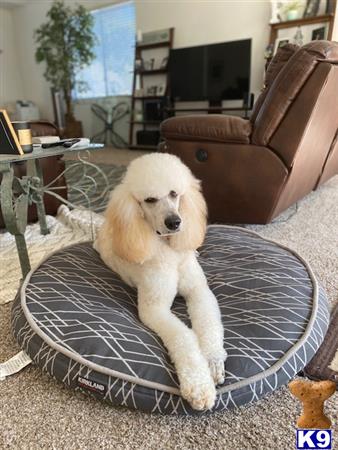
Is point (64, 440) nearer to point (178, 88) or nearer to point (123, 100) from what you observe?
point (178, 88)

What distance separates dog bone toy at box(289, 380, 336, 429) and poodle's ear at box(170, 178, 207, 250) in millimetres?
493

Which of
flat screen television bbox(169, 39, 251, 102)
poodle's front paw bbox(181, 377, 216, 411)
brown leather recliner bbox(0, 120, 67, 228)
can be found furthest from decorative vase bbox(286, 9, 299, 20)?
poodle's front paw bbox(181, 377, 216, 411)

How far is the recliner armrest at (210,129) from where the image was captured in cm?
176

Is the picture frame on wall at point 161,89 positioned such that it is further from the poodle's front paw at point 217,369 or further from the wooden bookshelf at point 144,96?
the poodle's front paw at point 217,369

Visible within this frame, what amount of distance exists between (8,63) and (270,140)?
291 inches

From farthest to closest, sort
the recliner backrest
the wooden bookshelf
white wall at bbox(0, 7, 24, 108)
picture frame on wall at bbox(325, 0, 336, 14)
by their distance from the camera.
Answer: white wall at bbox(0, 7, 24, 108) → the wooden bookshelf → picture frame on wall at bbox(325, 0, 336, 14) → the recliner backrest

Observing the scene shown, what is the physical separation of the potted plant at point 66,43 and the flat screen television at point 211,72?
163cm

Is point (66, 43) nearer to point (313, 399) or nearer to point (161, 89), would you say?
point (161, 89)

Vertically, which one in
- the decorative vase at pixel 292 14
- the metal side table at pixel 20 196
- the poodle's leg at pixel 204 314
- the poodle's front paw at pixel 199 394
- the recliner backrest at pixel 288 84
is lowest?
Answer: the poodle's front paw at pixel 199 394

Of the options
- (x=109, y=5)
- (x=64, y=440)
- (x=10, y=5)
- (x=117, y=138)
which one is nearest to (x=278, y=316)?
(x=64, y=440)

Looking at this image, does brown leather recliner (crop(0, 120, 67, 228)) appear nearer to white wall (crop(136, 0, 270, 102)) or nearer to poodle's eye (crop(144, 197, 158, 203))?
poodle's eye (crop(144, 197, 158, 203))

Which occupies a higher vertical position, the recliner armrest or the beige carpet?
the recliner armrest

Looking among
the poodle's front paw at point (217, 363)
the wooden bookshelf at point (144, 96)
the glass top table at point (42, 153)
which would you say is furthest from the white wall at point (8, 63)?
the poodle's front paw at point (217, 363)

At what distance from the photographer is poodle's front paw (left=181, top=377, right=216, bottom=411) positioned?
0.76 meters
